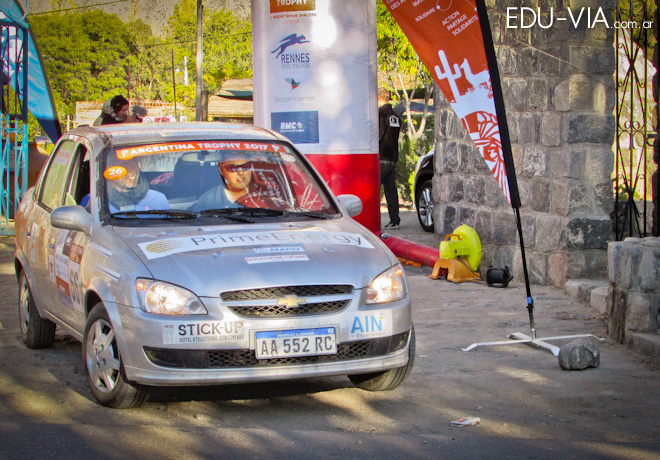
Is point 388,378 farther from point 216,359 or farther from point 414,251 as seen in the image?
point 414,251

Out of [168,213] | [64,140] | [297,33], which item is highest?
[297,33]

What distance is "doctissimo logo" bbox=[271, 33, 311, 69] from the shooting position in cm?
1064

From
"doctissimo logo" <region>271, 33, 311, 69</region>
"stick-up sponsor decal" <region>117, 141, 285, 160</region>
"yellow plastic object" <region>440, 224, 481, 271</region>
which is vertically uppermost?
"doctissimo logo" <region>271, 33, 311, 69</region>

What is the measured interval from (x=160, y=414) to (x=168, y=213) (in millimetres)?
1270

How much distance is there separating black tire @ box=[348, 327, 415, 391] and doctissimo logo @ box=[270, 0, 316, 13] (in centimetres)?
586

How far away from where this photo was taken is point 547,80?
9648 millimetres

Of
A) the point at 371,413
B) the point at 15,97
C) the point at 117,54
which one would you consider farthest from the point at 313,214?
the point at 117,54

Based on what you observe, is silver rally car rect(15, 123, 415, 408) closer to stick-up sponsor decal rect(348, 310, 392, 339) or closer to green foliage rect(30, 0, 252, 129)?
stick-up sponsor decal rect(348, 310, 392, 339)

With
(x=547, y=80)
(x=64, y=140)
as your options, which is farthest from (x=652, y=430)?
(x=547, y=80)

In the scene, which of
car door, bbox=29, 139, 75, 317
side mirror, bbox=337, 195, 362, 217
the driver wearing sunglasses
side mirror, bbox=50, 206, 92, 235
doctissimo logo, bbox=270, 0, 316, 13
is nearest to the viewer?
side mirror, bbox=50, 206, 92, 235

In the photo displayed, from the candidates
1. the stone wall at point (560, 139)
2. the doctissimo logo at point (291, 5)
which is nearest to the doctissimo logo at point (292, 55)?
the doctissimo logo at point (291, 5)

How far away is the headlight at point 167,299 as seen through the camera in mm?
4977

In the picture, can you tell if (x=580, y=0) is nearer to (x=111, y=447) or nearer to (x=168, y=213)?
(x=168, y=213)

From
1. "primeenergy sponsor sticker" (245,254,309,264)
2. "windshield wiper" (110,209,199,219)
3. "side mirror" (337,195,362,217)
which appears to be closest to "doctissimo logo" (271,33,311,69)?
"side mirror" (337,195,362,217)
